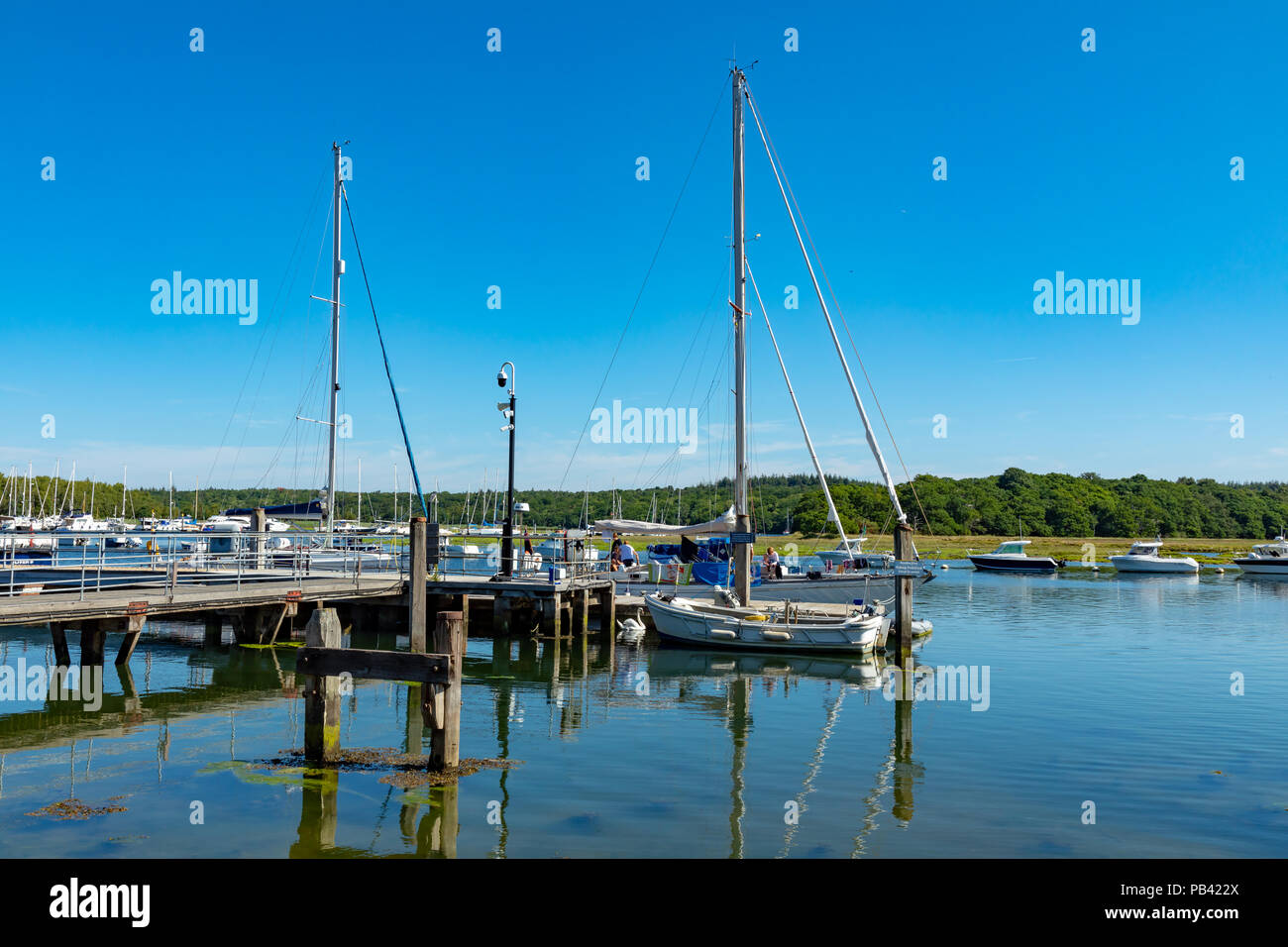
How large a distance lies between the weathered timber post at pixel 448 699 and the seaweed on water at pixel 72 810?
425cm

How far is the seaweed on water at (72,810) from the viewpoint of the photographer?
39.8 ft

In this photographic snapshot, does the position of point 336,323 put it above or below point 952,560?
above

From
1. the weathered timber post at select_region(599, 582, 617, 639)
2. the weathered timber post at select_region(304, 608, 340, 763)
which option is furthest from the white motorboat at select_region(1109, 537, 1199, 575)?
the weathered timber post at select_region(304, 608, 340, 763)

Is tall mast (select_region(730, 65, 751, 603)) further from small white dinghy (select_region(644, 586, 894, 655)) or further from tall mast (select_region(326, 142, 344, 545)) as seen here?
tall mast (select_region(326, 142, 344, 545))

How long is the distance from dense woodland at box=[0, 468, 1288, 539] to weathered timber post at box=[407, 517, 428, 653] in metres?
89.5

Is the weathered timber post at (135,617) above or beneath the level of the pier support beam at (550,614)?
above

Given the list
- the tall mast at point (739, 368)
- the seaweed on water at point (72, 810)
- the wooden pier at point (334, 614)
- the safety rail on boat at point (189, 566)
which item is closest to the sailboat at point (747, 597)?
the tall mast at point (739, 368)

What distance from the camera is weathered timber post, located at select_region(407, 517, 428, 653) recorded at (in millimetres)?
17828

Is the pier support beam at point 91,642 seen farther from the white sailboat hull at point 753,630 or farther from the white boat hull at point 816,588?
the white boat hull at point 816,588

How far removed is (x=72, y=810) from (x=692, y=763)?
915 centimetres

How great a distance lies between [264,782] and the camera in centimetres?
1380

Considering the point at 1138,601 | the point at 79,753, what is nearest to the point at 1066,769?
the point at 79,753
